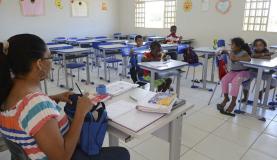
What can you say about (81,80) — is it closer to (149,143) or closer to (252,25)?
(149,143)

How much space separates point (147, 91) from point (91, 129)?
78cm

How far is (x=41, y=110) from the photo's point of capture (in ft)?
3.08

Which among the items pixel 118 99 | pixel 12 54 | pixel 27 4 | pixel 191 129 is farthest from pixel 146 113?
pixel 27 4

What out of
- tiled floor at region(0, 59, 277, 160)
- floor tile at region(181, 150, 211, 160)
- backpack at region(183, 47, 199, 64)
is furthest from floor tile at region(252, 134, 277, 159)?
backpack at region(183, 47, 199, 64)

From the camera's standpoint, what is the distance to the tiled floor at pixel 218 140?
227 cm

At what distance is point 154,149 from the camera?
2.39 metres

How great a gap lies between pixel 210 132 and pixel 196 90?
5.61 feet

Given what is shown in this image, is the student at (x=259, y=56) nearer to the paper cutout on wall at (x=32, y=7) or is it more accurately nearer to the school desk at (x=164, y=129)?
the school desk at (x=164, y=129)

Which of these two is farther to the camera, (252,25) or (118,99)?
(252,25)

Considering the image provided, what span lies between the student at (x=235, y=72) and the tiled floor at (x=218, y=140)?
0.20 metres

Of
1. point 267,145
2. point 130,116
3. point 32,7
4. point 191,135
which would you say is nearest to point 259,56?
point 267,145

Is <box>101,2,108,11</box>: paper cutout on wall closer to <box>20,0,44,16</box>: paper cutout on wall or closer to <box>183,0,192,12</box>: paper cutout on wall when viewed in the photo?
<box>20,0,44,16</box>: paper cutout on wall

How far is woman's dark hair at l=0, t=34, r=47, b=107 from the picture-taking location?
94 cm

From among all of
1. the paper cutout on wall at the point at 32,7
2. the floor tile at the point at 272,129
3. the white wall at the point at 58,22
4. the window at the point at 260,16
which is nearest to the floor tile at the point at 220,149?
the floor tile at the point at 272,129
